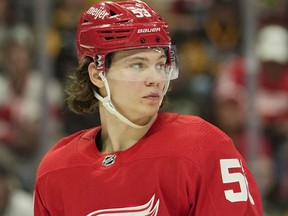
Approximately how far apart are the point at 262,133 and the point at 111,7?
2430mm

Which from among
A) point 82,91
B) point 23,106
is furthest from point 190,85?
point 82,91

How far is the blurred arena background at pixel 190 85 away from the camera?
4.41 metres

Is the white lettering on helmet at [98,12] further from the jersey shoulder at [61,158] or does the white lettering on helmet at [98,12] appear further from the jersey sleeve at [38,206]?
the jersey sleeve at [38,206]

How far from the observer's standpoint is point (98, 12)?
233cm

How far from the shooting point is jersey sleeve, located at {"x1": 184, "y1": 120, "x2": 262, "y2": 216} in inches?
84.7

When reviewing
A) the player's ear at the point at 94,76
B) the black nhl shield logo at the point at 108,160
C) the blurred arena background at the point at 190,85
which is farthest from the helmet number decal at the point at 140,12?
the blurred arena background at the point at 190,85

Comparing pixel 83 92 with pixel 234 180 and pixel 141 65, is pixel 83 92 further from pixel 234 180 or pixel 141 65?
pixel 234 180

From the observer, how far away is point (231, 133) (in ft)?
15.0

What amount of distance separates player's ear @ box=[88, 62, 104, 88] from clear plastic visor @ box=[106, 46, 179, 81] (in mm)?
63

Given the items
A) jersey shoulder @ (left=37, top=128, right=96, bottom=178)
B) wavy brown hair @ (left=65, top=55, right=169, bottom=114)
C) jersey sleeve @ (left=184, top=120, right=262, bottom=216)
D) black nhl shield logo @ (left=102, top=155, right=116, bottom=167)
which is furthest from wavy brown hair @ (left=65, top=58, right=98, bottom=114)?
jersey sleeve @ (left=184, top=120, right=262, bottom=216)

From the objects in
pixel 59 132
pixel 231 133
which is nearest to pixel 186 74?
pixel 231 133

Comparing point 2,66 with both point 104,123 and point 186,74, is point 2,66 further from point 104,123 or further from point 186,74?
point 104,123

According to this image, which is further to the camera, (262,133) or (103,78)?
(262,133)

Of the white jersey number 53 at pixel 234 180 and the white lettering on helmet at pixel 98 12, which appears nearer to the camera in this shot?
the white jersey number 53 at pixel 234 180
